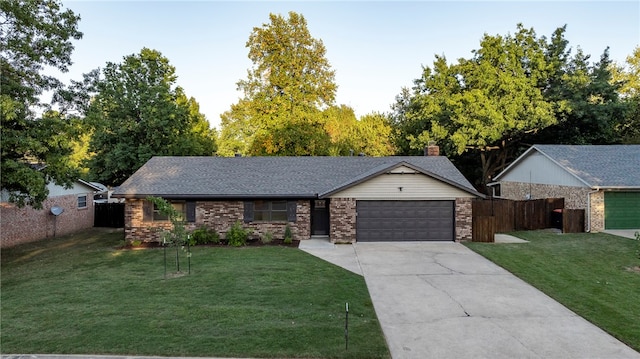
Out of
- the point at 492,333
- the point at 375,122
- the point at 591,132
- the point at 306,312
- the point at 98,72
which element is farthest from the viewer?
the point at 375,122

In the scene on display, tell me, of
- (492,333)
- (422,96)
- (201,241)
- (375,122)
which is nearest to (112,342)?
(492,333)

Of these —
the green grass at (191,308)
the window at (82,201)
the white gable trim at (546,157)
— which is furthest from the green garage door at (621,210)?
the window at (82,201)

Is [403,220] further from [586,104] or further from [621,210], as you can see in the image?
[586,104]

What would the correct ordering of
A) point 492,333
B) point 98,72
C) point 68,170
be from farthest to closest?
1. point 98,72
2. point 68,170
3. point 492,333

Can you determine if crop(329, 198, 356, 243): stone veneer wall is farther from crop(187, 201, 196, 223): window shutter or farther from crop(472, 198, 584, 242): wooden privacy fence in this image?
crop(472, 198, 584, 242): wooden privacy fence

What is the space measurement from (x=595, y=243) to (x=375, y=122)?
26.3m

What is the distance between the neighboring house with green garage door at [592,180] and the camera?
19000 millimetres

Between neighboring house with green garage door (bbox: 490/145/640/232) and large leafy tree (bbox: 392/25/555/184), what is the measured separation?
5.74m

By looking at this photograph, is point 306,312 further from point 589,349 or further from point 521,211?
point 521,211

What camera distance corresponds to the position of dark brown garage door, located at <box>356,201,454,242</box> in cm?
1712

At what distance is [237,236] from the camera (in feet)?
54.3

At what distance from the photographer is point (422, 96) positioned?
33094 millimetres

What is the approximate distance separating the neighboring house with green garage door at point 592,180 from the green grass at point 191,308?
50.5 feet

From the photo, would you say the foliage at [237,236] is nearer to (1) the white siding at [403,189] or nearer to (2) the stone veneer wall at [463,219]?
(1) the white siding at [403,189]
